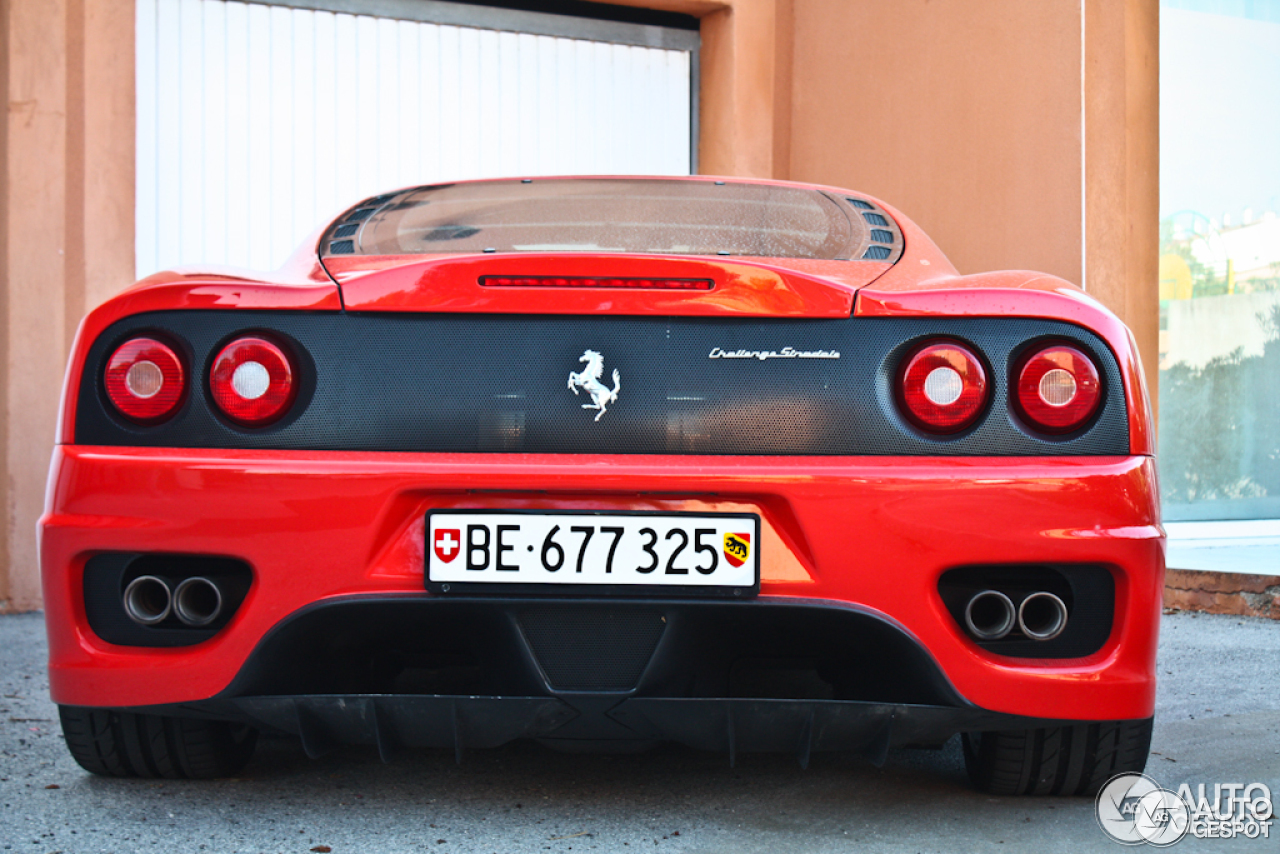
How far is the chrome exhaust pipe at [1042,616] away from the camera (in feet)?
6.09

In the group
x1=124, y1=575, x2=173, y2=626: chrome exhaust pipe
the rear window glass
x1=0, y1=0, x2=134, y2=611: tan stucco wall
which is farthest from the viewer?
x1=0, y1=0, x2=134, y2=611: tan stucco wall

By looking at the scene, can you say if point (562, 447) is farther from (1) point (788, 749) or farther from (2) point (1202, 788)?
(2) point (1202, 788)

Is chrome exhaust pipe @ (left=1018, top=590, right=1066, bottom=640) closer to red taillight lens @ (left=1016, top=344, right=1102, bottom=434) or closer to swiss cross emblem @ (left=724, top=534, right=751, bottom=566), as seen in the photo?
red taillight lens @ (left=1016, top=344, right=1102, bottom=434)

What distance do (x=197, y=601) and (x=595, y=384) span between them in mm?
720

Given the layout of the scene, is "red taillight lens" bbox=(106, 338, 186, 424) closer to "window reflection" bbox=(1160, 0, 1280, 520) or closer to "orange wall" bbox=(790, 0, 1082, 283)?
"orange wall" bbox=(790, 0, 1082, 283)

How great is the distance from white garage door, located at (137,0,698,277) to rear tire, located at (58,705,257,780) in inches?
133

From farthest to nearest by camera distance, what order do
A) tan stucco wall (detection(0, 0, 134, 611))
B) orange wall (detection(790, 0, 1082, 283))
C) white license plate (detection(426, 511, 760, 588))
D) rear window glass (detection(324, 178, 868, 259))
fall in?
orange wall (detection(790, 0, 1082, 283)) → tan stucco wall (detection(0, 0, 134, 611)) → rear window glass (detection(324, 178, 868, 259)) → white license plate (detection(426, 511, 760, 588))

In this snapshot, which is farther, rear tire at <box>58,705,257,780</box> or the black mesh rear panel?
rear tire at <box>58,705,257,780</box>

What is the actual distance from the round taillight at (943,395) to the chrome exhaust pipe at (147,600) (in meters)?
1.20

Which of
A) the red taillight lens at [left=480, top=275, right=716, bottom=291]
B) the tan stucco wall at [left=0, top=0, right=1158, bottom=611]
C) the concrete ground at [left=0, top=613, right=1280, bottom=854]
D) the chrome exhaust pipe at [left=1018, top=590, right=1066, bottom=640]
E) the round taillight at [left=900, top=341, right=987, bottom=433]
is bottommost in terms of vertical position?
the concrete ground at [left=0, top=613, right=1280, bottom=854]

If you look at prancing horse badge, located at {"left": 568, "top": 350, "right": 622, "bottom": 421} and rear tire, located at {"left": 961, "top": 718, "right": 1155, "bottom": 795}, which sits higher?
prancing horse badge, located at {"left": 568, "top": 350, "right": 622, "bottom": 421}

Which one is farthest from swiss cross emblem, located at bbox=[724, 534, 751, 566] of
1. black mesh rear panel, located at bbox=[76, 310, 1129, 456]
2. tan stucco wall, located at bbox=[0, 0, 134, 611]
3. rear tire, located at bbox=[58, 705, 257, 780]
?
tan stucco wall, located at bbox=[0, 0, 134, 611]

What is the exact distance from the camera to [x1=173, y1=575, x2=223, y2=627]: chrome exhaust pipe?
1871 millimetres

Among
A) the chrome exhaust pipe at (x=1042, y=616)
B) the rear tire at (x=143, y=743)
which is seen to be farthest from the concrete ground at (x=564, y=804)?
the chrome exhaust pipe at (x=1042, y=616)
